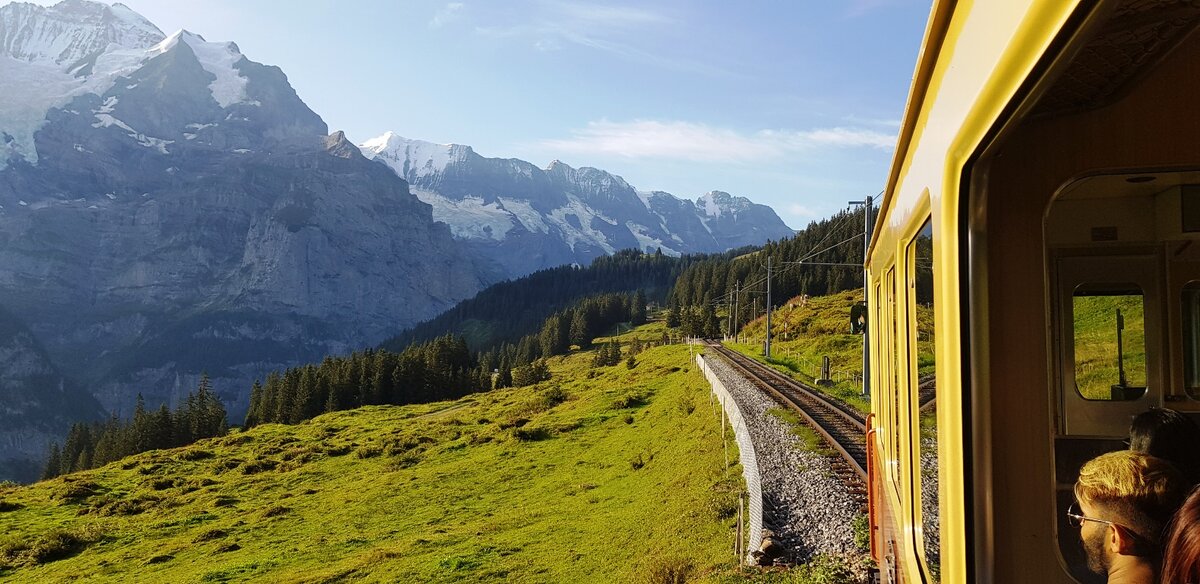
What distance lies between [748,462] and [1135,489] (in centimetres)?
1795

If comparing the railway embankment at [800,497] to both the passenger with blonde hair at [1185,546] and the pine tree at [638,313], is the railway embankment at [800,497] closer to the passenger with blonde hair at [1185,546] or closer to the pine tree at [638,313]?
the passenger with blonde hair at [1185,546]

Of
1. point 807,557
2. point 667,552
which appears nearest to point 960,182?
point 807,557

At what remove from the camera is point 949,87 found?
2.71 m

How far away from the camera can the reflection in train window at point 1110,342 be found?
3.49 m

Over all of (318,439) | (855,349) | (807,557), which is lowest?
(318,439)

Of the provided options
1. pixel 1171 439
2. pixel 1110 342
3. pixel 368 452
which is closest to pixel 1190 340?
pixel 1110 342

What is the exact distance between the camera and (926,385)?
3.43 m

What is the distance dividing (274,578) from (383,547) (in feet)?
10.3

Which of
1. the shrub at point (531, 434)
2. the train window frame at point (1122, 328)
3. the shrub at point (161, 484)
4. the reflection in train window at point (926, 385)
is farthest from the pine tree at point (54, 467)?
the train window frame at point (1122, 328)

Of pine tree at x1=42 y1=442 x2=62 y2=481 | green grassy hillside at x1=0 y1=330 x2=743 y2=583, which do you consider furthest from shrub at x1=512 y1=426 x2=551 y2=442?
pine tree at x1=42 y1=442 x2=62 y2=481

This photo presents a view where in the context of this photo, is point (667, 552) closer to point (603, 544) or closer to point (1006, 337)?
point (603, 544)

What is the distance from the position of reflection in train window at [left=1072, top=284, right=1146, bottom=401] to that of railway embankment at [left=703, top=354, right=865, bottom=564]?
923 centimetres

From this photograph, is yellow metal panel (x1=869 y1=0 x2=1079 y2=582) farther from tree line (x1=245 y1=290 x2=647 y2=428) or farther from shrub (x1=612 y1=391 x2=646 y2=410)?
tree line (x1=245 y1=290 x2=647 y2=428)

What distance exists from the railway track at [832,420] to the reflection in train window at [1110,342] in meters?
12.0
